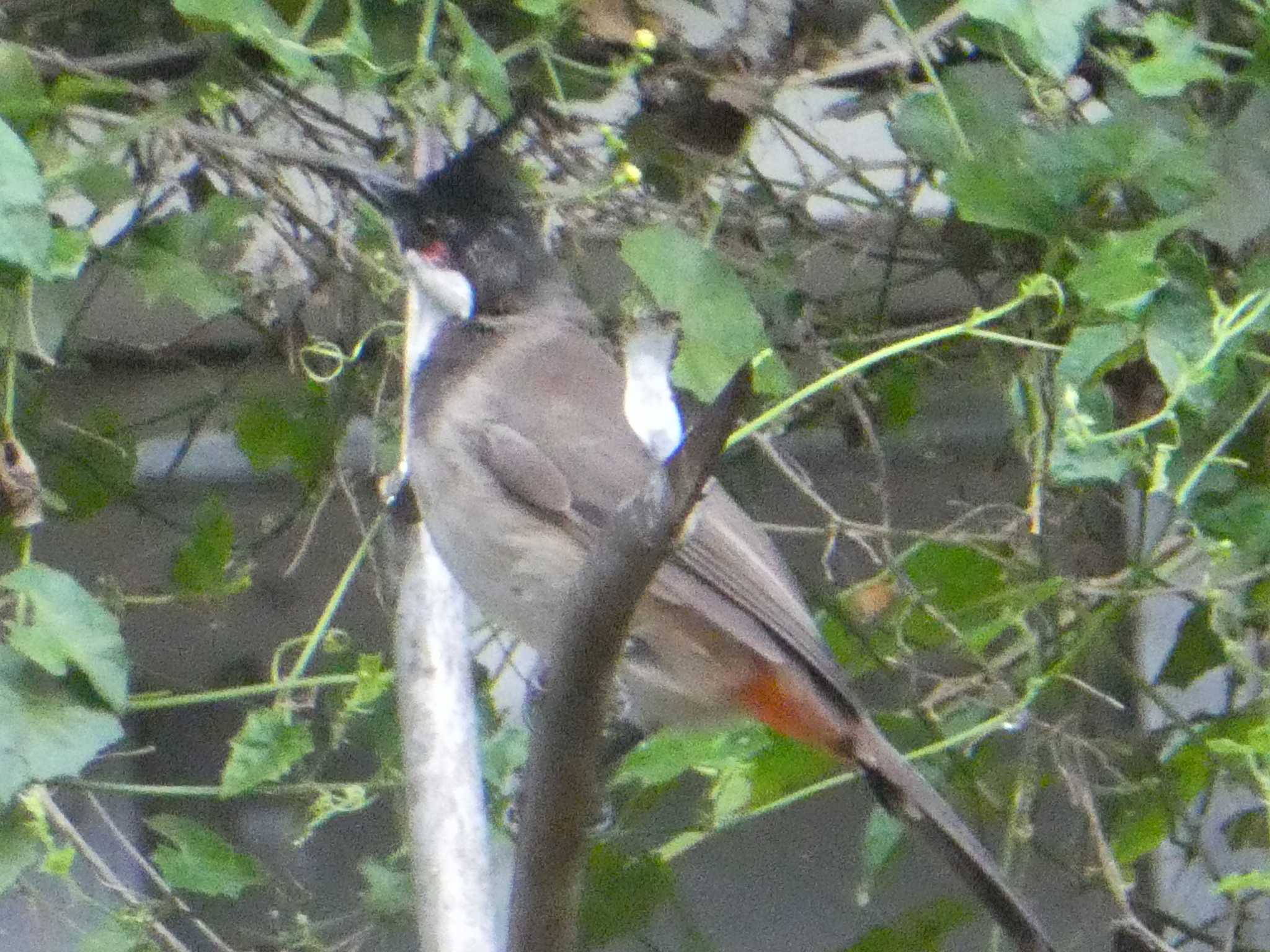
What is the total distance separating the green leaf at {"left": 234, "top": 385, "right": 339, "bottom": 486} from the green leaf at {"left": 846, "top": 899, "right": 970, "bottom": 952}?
30.5 inches

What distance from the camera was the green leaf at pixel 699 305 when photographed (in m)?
1.54

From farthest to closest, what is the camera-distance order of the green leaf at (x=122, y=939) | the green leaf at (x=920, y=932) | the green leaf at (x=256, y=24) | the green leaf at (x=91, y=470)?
the green leaf at (x=91, y=470) → the green leaf at (x=920, y=932) → the green leaf at (x=122, y=939) → the green leaf at (x=256, y=24)

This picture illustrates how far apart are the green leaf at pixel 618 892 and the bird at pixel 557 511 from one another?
0.15 metres

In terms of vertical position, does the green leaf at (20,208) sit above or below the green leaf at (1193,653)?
above

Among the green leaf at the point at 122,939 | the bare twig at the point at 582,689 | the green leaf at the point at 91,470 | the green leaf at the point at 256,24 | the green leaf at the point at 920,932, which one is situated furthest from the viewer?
the green leaf at the point at 91,470

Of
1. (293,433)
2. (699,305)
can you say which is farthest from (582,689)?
(293,433)

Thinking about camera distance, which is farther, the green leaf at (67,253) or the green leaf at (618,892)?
the green leaf at (618,892)

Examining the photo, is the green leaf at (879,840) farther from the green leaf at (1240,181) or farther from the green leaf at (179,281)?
the green leaf at (179,281)

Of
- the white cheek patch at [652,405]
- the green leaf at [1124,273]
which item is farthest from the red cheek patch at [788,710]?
the white cheek patch at [652,405]

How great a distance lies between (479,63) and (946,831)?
76 cm

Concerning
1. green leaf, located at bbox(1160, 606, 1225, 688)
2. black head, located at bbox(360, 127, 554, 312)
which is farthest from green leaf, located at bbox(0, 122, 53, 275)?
green leaf, located at bbox(1160, 606, 1225, 688)

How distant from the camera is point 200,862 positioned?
179 centimetres

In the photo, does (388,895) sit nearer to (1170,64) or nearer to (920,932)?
(920,932)

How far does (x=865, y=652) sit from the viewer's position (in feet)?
6.07
